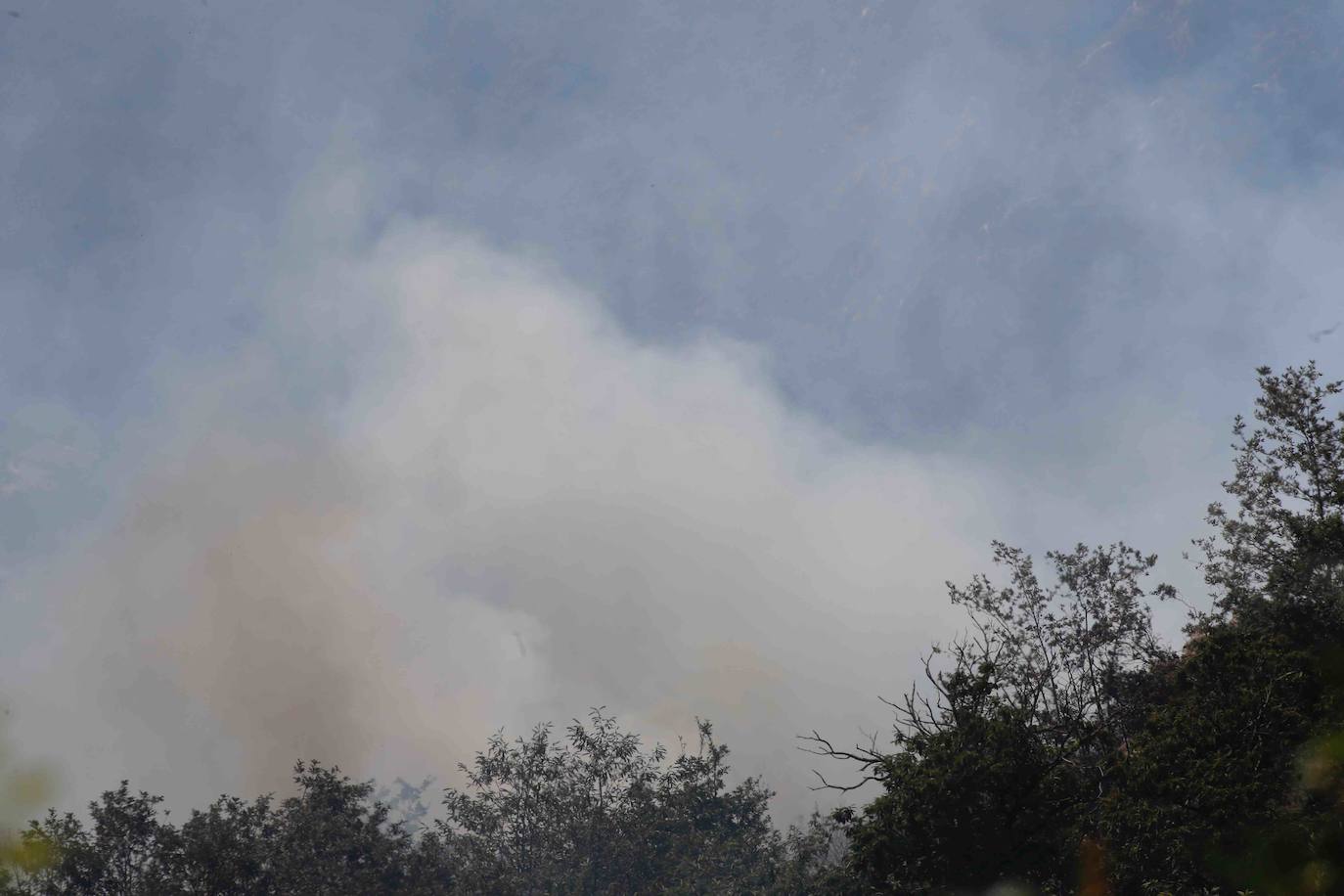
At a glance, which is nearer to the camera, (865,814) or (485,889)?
(865,814)

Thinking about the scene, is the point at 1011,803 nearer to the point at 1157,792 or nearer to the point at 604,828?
the point at 1157,792

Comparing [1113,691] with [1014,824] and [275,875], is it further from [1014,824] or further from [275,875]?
[275,875]

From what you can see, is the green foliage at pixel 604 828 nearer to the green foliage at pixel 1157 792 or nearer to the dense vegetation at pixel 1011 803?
the dense vegetation at pixel 1011 803

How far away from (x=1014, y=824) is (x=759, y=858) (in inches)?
1548

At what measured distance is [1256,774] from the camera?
2505 cm

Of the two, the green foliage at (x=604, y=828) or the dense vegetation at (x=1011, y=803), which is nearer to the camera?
the dense vegetation at (x=1011, y=803)

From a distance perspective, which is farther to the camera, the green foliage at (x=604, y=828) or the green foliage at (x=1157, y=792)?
the green foliage at (x=604, y=828)

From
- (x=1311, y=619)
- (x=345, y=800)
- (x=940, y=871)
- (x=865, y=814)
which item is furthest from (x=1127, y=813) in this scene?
(x=345, y=800)

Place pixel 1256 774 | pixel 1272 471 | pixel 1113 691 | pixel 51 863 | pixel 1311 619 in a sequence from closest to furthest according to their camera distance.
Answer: pixel 1256 774 < pixel 1311 619 < pixel 1272 471 < pixel 1113 691 < pixel 51 863

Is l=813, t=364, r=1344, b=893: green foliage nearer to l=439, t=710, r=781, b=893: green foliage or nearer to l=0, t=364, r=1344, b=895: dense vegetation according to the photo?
l=0, t=364, r=1344, b=895: dense vegetation

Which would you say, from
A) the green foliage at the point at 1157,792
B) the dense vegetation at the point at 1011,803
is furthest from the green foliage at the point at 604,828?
the green foliage at the point at 1157,792

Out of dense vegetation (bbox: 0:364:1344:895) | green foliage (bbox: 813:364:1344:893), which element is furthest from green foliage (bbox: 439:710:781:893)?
green foliage (bbox: 813:364:1344:893)

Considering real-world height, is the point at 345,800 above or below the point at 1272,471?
below

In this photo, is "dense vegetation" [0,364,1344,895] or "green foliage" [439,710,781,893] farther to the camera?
"green foliage" [439,710,781,893]
